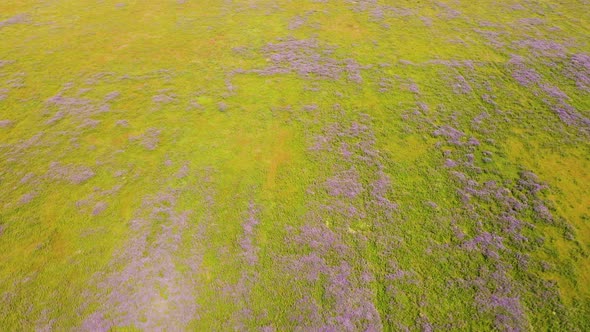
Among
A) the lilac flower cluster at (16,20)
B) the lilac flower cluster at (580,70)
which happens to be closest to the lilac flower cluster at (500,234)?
the lilac flower cluster at (580,70)

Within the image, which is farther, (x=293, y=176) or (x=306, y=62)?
(x=306, y=62)

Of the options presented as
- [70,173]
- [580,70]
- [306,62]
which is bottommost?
[70,173]

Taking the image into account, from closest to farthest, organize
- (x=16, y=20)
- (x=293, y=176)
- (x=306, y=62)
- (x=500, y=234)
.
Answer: (x=500, y=234) → (x=293, y=176) → (x=306, y=62) → (x=16, y=20)

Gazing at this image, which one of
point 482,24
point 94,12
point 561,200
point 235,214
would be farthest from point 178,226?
point 482,24

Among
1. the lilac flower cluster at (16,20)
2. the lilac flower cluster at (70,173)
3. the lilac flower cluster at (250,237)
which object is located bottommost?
the lilac flower cluster at (250,237)

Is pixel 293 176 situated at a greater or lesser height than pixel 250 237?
greater

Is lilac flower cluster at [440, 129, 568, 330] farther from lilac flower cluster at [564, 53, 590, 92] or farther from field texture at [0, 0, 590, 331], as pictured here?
lilac flower cluster at [564, 53, 590, 92]

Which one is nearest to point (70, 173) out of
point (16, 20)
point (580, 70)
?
point (16, 20)

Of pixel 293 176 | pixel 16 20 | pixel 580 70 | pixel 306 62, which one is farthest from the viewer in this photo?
pixel 16 20

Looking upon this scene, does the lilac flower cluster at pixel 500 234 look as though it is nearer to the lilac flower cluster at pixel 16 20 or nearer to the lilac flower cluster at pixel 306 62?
the lilac flower cluster at pixel 306 62

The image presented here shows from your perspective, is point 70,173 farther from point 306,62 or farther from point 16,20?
point 16,20
